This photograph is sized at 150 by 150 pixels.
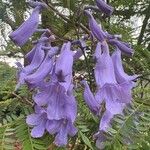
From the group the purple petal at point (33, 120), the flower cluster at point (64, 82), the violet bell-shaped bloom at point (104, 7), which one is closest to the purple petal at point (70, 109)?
the flower cluster at point (64, 82)

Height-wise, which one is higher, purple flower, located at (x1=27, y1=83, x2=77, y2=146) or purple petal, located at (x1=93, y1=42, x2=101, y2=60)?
purple petal, located at (x1=93, y1=42, x2=101, y2=60)

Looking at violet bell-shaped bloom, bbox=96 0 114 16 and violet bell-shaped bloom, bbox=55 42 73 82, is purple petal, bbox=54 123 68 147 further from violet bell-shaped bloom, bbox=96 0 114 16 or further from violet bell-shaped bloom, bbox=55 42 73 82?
violet bell-shaped bloom, bbox=96 0 114 16

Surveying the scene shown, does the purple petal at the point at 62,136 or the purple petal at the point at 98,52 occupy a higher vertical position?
the purple petal at the point at 98,52

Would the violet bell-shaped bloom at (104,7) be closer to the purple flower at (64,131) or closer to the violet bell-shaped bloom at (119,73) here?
the violet bell-shaped bloom at (119,73)

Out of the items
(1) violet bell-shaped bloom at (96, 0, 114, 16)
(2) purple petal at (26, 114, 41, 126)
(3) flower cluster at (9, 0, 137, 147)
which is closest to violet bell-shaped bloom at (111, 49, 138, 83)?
(3) flower cluster at (9, 0, 137, 147)

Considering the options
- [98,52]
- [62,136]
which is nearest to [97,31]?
[98,52]

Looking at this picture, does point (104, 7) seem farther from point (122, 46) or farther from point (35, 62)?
point (35, 62)

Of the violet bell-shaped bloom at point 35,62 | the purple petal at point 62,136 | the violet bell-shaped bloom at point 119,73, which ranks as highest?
the violet bell-shaped bloom at point 35,62

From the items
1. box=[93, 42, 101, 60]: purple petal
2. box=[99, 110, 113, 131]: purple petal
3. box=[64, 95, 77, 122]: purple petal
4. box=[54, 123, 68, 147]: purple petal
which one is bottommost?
box=[54, 123, 68, 147]: purple petal
